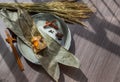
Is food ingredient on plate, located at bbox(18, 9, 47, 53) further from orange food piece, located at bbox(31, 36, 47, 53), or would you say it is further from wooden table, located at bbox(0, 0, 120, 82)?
wooden table, located at bbox(0, 0, 120, 82)

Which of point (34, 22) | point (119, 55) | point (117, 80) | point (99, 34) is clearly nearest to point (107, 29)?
point (99, 34)

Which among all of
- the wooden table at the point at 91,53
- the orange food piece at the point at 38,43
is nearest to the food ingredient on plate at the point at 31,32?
the orange food piece at the point at 38,43

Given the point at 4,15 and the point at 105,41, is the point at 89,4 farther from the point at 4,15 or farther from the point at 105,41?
the point at 4,15

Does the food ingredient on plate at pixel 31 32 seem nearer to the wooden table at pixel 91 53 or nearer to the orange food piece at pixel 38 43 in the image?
the orange food piece at pixel 38 43

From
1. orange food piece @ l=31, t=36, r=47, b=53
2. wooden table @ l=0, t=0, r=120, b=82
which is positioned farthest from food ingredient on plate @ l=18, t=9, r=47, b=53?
wooden table @ l=0, t=0, r=120, b=82

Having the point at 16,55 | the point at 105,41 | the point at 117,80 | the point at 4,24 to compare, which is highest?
the point at 4,24
